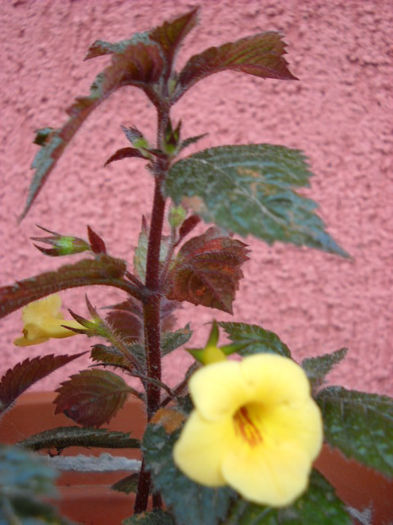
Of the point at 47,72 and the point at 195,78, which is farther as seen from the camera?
the point at 47,72

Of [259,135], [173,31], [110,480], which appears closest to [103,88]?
[173,31]

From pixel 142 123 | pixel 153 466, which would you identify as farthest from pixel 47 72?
pixel 153 466

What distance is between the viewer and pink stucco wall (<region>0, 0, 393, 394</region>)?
71 centimetres

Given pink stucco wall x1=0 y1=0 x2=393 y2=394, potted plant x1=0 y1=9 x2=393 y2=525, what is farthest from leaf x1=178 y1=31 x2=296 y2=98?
pink stucco wall x1=0 y1=0 x2=393 y2=394

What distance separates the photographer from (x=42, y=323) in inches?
13.9

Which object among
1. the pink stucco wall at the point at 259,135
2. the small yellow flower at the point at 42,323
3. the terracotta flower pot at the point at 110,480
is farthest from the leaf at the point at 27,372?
the pink stucco wall at the point at 259,135

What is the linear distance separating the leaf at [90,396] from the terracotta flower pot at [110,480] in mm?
106

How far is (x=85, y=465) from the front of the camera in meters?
0.47

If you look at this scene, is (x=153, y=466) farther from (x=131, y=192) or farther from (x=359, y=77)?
(x=359, y=77)

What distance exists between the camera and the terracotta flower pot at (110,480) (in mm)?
442

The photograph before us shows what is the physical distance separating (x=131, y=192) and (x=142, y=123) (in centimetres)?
10

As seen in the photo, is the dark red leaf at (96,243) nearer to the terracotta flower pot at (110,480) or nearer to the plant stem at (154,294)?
the plant stem at (154,294)

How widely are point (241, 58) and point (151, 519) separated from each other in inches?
9.9

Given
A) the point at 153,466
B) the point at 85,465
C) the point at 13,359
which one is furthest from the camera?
the point at 13,359
